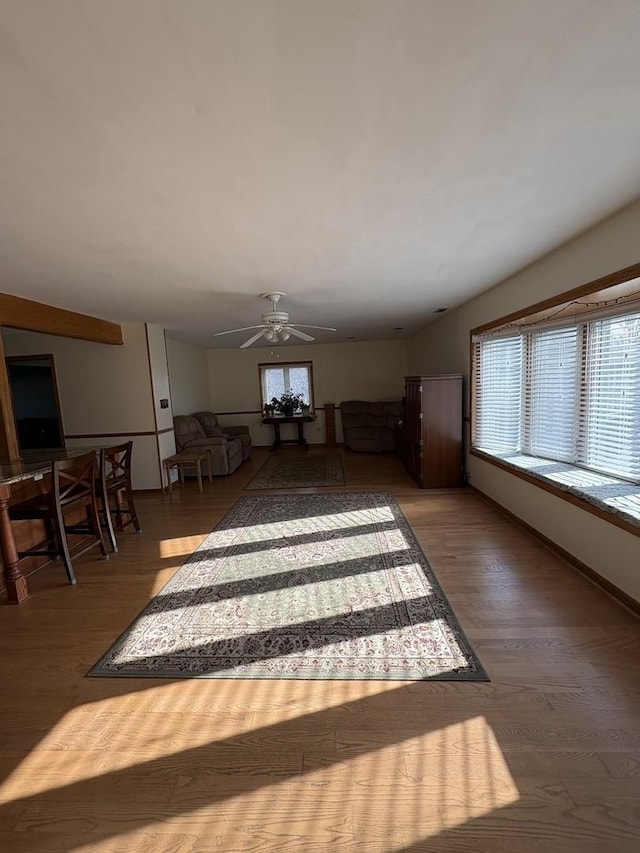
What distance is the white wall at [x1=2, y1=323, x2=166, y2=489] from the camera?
4.99 metres

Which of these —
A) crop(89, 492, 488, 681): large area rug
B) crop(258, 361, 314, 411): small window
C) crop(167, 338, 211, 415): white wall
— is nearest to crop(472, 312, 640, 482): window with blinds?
crop(89, 492, 488, 681): large area rug

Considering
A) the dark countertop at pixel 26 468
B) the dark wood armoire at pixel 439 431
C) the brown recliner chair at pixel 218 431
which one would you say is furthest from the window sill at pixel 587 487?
the brown recliner chair at pixel 218 431

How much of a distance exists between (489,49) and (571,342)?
98.2 inches

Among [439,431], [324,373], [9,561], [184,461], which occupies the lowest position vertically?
[9,561]

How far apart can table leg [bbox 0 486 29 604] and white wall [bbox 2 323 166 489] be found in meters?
2.64

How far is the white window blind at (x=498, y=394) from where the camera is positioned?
370 cm

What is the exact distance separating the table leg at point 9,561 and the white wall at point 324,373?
19.3 feet

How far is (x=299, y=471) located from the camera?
5.94 metres

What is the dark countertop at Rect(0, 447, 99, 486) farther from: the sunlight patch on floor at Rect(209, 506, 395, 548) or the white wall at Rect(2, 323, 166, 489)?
the white wall at Rect(2, 323, 166, 489)

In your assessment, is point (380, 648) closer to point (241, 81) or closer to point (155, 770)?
point (155, 770)

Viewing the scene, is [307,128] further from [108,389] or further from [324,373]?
[324,373]

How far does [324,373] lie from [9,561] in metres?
6.48

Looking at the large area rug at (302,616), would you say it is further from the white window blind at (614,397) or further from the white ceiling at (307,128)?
the white ceiling at (307,128)

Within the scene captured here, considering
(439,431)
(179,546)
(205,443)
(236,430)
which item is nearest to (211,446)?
(205,443)
